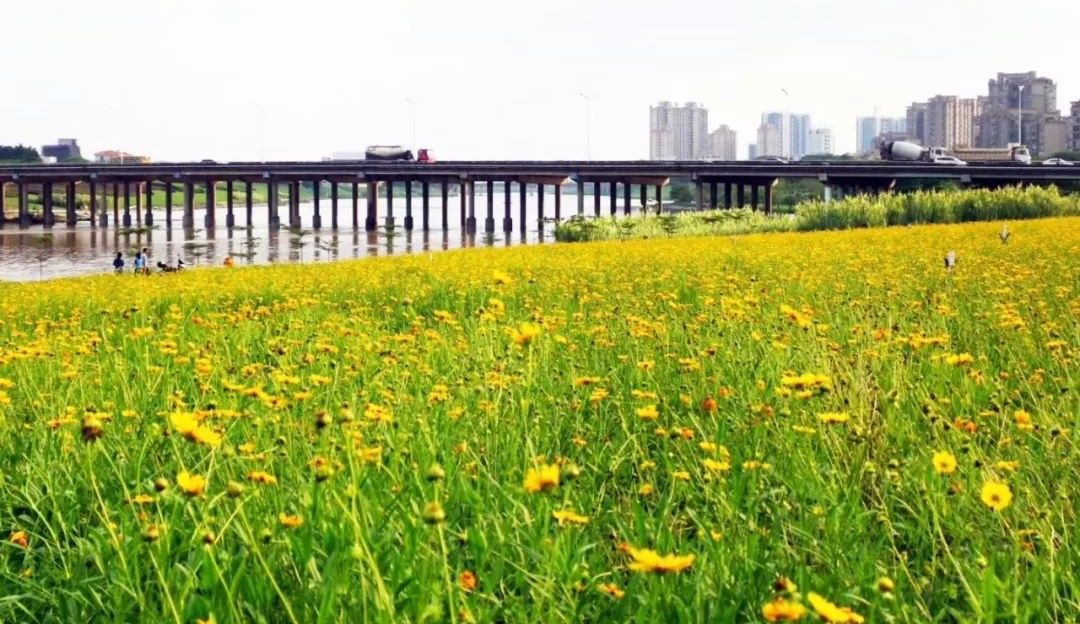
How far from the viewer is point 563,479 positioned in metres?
2.89

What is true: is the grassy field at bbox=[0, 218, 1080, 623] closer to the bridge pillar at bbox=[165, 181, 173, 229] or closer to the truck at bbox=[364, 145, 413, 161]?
the bridge pillar at bbox=[165, 181, 173, 229]

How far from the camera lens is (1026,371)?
6.53m

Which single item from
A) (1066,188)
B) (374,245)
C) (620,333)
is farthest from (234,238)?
(620,333)

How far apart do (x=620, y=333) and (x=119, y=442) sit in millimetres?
3677

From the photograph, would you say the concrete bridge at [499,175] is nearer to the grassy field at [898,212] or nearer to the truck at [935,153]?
the truck at [935,153]

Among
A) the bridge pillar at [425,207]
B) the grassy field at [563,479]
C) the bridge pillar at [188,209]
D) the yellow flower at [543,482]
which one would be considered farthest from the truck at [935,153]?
the yellow flower at [543,482]

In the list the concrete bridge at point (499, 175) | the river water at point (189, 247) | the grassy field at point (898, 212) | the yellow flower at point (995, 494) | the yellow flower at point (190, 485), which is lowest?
the river water at point (189, 247)

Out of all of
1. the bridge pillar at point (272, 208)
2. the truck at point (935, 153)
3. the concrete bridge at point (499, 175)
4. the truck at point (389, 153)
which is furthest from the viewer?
the truck at point (389, 153)

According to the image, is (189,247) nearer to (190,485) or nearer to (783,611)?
(190,485)

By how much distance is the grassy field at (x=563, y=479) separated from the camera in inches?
123

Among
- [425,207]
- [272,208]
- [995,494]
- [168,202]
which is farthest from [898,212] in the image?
[168,202]

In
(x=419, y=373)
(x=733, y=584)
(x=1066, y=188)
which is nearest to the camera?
(x=733, y=584)

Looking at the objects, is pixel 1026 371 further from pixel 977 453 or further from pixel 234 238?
pixel 234 238

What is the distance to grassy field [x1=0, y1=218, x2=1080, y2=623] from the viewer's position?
10.2 feet
